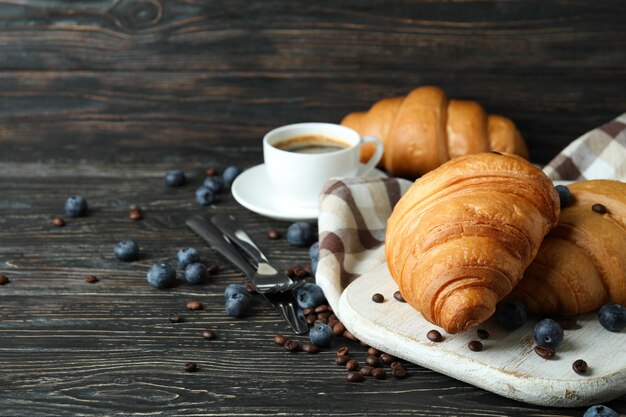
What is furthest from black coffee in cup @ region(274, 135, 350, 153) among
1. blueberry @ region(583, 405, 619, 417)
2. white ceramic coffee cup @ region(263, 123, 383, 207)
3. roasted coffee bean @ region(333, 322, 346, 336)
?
blueberry @ region(583, 405, 619, 417)

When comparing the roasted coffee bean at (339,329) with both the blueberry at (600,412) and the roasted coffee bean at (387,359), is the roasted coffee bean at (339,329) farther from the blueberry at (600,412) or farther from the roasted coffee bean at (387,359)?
the blueberry at (600,412)

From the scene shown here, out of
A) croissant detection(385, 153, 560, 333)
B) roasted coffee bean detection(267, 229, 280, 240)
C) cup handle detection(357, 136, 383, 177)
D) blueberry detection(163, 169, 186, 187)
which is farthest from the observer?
blueberry detection(163, 169, 186, 187)

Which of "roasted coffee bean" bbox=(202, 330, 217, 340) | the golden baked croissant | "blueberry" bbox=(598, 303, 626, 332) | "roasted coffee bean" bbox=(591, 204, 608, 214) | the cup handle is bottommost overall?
"roasted coffee bean" bbox=(202, 330, 217, 340)

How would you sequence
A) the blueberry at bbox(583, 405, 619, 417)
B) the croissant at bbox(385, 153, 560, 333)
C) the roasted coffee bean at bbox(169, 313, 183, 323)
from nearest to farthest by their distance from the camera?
the blueberry at bbox(583, 405, 619, 417) → the croissant at bbox(385, 153, 560, 333) → the roasted coffee bean at bbox(169, 313, 183, 323)

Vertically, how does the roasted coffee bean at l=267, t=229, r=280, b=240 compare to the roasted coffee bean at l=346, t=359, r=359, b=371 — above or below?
below

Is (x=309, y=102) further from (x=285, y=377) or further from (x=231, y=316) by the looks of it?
(x=285, y=377)

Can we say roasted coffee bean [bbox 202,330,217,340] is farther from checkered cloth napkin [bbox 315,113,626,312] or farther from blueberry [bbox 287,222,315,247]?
blueberry [bbox 287,222,315,247]

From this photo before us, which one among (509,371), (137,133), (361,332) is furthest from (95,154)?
(509,371)
